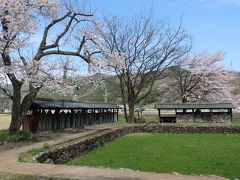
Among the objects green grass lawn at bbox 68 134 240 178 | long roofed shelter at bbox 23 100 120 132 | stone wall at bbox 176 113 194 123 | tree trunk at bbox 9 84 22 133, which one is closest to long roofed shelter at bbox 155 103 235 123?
stone wall at bbox 176 113 194 123

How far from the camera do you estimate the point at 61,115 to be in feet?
83.9

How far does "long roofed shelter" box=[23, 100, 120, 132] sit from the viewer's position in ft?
72.3

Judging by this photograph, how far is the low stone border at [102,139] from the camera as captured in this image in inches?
553

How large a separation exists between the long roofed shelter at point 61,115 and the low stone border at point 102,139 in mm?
3744

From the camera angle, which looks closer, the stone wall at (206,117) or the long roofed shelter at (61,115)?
the long roofed shelter at (61,115)

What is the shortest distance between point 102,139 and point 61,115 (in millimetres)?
5012

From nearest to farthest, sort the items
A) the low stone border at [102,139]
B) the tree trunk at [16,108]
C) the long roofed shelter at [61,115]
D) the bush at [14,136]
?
1. the low stone border at [102,139]
2. the bush at [14,136]
3. the tree trunk at [16,108]
4. the long roofed shelter at [61,115]

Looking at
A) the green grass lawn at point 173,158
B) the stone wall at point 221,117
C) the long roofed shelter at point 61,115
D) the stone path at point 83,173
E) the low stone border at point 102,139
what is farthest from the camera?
the stone wall at point 221,117

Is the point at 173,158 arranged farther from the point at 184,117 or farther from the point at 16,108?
the point at 184,117

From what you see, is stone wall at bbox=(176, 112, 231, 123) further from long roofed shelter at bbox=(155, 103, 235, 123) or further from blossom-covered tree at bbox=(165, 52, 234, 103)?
blossom-covered tree at bbox=(165, 52, 234, 103)

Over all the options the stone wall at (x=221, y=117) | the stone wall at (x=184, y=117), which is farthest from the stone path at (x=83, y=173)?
the stone wall at (x=221, y=117)

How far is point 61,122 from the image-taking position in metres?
25.5

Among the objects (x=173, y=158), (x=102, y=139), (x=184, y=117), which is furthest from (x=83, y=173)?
(x=184, y=117)

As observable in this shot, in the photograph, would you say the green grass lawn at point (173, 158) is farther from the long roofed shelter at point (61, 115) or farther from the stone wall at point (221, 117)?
the stone wall at point (221, 117)
